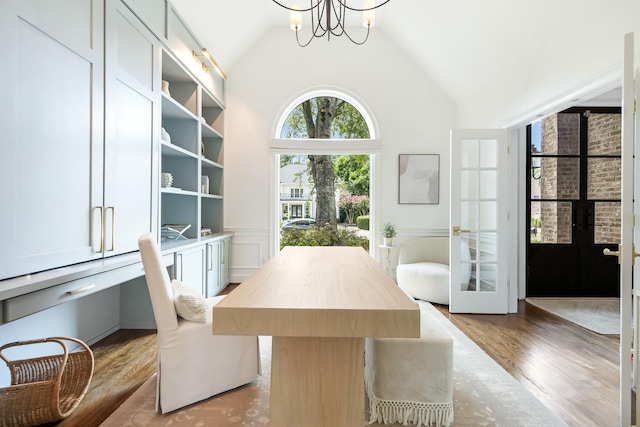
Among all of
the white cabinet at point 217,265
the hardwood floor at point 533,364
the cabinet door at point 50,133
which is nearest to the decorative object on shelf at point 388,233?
the hardwood floor at point 533,364

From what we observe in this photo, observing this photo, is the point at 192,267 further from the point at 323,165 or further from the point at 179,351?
Result: the point at 323,165

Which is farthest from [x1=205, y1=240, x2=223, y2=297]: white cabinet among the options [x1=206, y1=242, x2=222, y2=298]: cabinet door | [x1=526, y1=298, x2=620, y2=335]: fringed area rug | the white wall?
[x1=526, y1=298, x2=620, y2=335]: fringed area rug

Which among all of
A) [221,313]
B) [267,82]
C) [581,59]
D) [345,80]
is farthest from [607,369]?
[267,82]

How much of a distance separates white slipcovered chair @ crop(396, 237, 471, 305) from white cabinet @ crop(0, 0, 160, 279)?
2845mm

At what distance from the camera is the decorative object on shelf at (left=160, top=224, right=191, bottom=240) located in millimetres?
3384

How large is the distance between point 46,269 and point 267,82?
3.71 m

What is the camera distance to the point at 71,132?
69.5 inches

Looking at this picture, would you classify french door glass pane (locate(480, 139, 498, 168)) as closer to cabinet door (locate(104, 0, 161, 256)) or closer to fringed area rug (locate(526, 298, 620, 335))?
fringed area rug (locate(526, 298, 620, 335))

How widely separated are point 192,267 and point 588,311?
4.12 meters

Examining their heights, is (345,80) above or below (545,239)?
above

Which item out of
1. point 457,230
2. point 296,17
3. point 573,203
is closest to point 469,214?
point 457,230

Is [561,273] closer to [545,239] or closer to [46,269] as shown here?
[545,239]

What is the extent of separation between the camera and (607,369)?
228cm

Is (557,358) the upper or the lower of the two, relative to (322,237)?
lower
